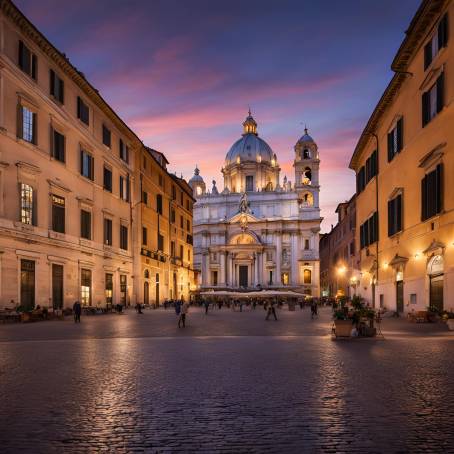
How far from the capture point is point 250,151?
4577 inches

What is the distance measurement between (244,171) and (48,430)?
109 m

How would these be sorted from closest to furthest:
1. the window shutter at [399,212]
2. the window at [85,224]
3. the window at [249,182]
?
the window shutter at [399,212] → the window at [85,224] → the window at [249,182]

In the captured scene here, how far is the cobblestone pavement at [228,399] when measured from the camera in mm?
5840

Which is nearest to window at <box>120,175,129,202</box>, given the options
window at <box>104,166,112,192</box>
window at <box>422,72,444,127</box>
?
window at <box>104,166,112,192</box>

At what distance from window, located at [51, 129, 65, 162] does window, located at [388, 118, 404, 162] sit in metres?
20.3

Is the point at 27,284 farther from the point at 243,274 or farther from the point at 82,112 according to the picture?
the point at 243,274

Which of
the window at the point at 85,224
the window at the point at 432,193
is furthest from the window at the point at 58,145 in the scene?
the window at the point at 432,193

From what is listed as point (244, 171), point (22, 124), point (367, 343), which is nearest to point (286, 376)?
point (367, 343)

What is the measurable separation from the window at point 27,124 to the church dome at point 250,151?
86.9 metres

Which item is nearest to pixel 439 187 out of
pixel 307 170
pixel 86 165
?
pixel 86 165

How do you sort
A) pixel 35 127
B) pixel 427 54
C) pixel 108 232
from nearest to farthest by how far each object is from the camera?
pixel 427 54 < pixel 35 127 < pixel 108 232

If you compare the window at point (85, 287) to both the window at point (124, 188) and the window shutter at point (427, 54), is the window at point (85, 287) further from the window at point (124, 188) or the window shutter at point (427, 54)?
the window shutter at point (427, 54)

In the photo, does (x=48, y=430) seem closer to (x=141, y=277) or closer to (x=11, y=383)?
(x=11, y=383)

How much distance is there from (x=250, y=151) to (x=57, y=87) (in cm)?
8617
